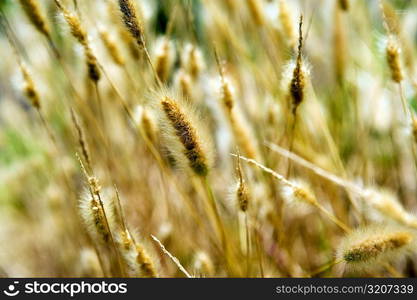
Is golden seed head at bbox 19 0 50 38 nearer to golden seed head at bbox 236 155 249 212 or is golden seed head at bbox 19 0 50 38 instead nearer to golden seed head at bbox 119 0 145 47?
golden seed head at bbox 119 0 145 47

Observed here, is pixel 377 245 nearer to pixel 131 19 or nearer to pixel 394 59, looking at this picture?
pixel 394 59

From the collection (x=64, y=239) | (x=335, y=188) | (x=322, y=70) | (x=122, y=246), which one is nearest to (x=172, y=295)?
(x=122, y=246)

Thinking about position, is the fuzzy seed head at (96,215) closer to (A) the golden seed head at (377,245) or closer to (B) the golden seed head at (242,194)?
(B) the golden seed head at (242,194)

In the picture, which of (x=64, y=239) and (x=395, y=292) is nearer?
(x=395, y=292)

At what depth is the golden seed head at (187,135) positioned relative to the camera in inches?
23.8

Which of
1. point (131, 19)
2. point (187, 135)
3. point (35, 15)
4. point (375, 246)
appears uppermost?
point (35, 15)

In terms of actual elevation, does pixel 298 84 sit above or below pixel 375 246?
above

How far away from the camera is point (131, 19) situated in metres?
0.63

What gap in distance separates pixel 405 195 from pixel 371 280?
1.55ft

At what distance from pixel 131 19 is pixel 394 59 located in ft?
1.32

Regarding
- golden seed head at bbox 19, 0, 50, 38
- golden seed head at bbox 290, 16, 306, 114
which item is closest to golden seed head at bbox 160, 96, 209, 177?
golden seed head at bbox 290, 16, 306, 114

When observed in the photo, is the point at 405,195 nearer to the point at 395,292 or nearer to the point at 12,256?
the point at 395,292

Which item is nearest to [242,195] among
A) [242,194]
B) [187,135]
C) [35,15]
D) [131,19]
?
[242,194]

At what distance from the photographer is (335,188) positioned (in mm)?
975
